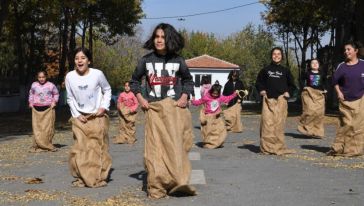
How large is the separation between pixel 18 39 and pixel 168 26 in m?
28.2

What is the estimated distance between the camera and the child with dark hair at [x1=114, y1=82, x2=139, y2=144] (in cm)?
1600

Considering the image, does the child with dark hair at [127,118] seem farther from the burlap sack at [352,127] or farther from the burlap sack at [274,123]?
the burlap sack at [352,127]

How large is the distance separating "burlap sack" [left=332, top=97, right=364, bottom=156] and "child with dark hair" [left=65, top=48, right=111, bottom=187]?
486 cm

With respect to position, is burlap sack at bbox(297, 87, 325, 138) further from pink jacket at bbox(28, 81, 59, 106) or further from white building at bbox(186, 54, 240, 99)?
white building at bbox(186, 54, 240, 99)

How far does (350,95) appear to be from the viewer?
1161cm

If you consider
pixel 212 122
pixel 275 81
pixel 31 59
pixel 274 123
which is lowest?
pixel 212 122

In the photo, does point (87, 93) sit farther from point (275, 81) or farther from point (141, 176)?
point (275, 81)

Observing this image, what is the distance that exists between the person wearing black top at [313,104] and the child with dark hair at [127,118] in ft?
14.6

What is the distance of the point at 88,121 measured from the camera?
898cm

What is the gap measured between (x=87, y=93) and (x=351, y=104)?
5.21 m

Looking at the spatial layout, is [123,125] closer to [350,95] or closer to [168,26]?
[350,95]

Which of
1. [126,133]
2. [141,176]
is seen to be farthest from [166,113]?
[126,133]

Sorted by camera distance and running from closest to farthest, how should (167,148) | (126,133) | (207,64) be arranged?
(167,148) < (126,133) < (207,64)

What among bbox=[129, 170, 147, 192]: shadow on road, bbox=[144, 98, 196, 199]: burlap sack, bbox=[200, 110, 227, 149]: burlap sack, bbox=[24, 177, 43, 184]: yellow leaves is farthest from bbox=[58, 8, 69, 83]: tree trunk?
bbox=[144, 98, 196, 199]: burlap sack
